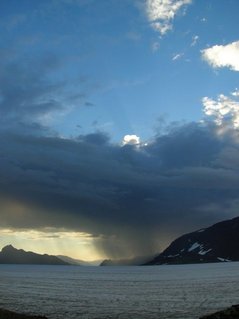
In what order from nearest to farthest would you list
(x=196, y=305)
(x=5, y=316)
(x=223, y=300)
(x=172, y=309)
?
(x=5, y=316) < (x=172, y=309) < (x=196, y=305) < (x=223, y=300)

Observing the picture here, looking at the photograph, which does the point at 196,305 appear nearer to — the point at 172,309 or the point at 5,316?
the point at 172,309

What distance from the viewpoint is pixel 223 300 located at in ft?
272

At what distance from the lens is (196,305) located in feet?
245

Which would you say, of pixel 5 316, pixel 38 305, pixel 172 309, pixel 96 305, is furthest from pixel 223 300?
pixel 5 316

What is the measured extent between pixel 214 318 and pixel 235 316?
2.54m

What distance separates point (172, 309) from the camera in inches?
2739

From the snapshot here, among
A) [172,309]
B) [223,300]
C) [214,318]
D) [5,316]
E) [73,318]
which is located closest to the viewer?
[214,318]

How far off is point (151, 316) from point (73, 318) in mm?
10839

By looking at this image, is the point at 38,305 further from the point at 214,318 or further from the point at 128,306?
the point at 214,318

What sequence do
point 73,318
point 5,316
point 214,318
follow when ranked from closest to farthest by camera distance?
point 214,318 → point 5,316 → point 73,318

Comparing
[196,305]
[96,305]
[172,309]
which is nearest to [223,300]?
[196,305]

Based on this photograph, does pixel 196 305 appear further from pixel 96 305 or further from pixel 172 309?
pixel 96 305

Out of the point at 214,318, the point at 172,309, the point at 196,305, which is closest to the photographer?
the point at 214,318

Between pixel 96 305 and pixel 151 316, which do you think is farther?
pixel 96 305
